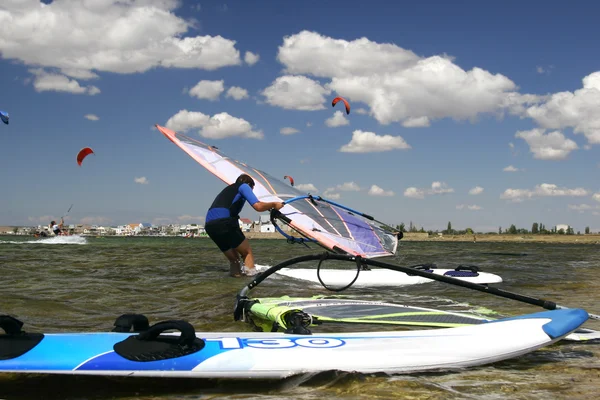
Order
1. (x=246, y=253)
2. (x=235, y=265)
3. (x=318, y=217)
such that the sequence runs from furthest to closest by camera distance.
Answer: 1. (x=318, y=217)
2. (x=235, y=265)
3. (x=246, y=253)

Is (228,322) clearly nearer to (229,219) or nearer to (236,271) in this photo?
(229,219)

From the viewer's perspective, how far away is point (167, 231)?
17100cm

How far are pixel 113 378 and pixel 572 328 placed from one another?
2.72 m

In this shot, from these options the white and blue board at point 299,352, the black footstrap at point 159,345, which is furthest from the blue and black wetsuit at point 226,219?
the black footstrap at point 159,345

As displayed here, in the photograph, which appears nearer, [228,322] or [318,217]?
[228,322]

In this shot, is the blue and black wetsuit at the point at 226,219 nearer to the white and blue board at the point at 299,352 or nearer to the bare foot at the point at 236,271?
the bare foot at the point at 236,271

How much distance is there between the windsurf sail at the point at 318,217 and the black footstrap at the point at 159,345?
5305 mm

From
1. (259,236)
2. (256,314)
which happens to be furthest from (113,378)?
(259,236)

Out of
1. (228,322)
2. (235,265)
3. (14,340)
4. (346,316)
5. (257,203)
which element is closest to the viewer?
(14,340)

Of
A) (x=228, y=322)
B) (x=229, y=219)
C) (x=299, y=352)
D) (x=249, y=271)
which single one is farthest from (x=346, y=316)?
(x=249, y=271)

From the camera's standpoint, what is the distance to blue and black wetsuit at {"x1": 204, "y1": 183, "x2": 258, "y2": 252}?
7672 millimetres

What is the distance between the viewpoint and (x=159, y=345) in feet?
8.65

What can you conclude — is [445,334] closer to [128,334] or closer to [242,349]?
[242,349]

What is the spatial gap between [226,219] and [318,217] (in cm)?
174
